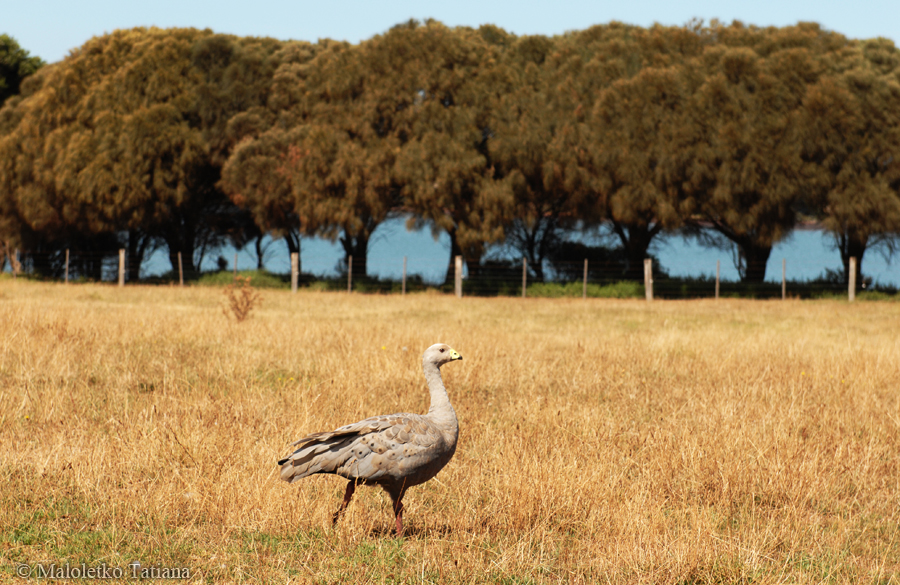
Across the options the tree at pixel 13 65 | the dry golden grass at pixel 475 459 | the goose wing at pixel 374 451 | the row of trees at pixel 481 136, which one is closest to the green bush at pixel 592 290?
the row of trees at pixel 481 136

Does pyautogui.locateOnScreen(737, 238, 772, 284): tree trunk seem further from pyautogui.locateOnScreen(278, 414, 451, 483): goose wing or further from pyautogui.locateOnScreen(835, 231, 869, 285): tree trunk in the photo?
pyautogui.locateOnScreen(278, 414, 451, 483): goose wing

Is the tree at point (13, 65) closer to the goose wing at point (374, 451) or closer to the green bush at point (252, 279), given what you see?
the green bush at point (252, 279)

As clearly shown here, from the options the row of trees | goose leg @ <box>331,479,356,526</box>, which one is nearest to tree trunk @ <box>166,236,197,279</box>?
the row of trees

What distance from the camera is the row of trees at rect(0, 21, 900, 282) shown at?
2586 cm

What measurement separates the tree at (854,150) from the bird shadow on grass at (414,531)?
80.5 feet

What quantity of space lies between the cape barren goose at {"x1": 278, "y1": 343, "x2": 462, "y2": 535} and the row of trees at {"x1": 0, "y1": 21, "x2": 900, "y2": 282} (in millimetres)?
22599

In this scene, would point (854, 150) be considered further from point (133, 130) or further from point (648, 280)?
point (133, 130)

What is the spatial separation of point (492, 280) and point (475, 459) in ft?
80.2

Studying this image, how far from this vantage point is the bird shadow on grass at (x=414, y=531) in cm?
446

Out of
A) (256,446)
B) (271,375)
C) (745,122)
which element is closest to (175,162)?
(745,122)

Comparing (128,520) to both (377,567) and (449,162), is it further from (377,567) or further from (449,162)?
(449,162)

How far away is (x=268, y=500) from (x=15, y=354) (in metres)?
6.26

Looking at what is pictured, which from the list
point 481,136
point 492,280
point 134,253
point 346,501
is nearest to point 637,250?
point 492,280

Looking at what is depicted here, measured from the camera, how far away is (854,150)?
1027 inches
